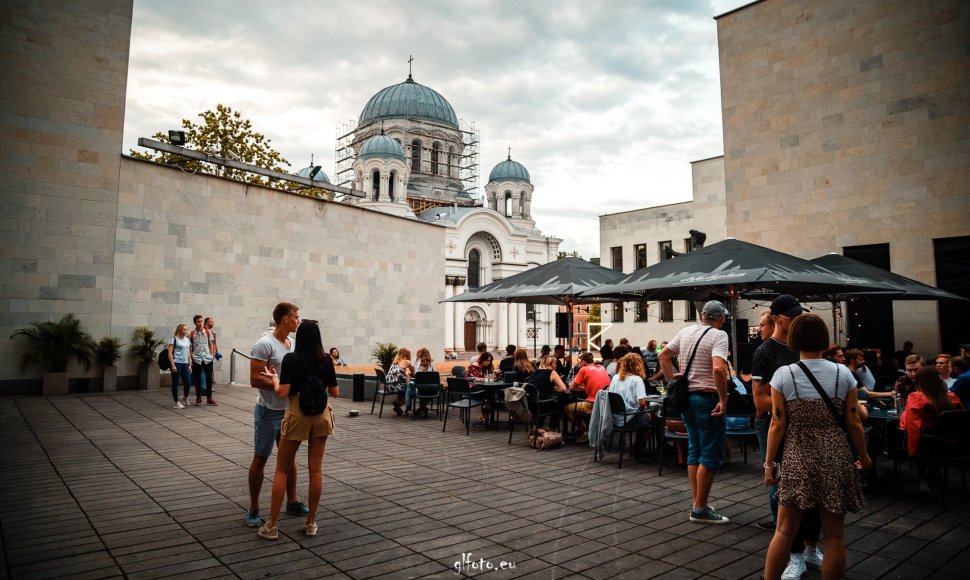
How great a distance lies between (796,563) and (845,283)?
6.03 meters

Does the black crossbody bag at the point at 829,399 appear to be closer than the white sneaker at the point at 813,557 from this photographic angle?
Yes

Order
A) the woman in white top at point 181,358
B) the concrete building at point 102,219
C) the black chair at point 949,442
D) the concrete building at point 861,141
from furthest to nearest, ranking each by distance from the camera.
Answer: the concrete building at point 861,141 → the concrete building at point 102,219 → the woman in white top at point 181,358 → the black chair at point 949,442

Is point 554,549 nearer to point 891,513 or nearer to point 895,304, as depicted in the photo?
point 891,513

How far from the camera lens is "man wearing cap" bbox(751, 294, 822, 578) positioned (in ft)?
13.0

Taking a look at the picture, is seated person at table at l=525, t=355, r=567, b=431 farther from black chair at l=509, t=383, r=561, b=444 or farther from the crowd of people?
the crowd of people

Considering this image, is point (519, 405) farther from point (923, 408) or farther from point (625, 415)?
point (923, 408)

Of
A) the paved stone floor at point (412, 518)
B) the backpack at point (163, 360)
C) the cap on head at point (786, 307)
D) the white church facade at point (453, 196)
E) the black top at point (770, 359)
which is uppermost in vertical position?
the white church facade at point (453, 196)

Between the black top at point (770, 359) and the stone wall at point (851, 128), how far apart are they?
1343cm

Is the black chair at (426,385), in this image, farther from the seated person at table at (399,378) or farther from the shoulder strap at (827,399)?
the shoulder strap at (827,399)

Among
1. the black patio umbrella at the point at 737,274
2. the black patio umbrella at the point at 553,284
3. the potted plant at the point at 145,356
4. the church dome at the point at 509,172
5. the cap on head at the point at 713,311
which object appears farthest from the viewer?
the church dome at the point at 509,172

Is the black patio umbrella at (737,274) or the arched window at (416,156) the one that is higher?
the arched window at (416,156)

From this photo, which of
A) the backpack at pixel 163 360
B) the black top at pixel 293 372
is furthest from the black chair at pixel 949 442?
the backpack at pixel 163 360

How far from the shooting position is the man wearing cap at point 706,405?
4.80 m

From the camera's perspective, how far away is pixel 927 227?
14.4 meters
